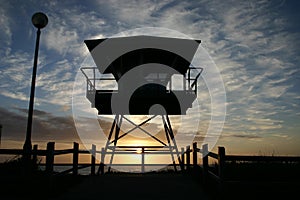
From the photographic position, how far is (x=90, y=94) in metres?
16.6

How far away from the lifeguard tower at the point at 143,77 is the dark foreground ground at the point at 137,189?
258 inches

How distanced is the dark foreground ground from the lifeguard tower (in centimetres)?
655

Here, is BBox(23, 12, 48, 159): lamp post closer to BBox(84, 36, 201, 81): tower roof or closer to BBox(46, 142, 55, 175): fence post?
BBox(46, 142, 55, 175): fence post

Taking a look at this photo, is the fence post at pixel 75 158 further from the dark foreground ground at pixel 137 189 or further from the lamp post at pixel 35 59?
the lamp post at pixel 35 59

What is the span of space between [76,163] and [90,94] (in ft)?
19.1

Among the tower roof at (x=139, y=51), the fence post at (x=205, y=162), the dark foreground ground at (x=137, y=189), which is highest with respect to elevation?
the tower roof at (x=139, y=51)

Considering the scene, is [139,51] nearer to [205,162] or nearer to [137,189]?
[205,162]

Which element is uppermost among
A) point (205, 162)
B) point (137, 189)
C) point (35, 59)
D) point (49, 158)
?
point (35, 59)

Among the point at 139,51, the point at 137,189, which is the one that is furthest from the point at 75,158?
the point at 139,51

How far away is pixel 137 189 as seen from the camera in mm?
9719

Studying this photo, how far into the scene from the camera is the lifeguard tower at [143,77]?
16609 millimetres

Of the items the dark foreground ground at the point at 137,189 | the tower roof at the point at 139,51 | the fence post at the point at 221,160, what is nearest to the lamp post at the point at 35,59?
the dark foreground ground at the point at 137,189

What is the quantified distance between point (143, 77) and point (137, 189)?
355 inches

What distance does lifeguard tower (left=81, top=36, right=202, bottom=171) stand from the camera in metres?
16.6
